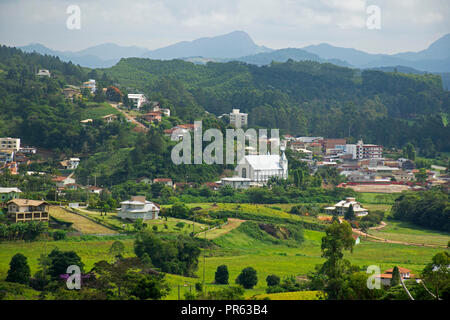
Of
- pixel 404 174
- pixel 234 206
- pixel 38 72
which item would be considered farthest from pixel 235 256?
pixel 38 72

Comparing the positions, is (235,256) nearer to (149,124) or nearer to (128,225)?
(128,225)

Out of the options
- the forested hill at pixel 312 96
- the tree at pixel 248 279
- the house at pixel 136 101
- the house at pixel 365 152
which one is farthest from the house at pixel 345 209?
the house at pixel 136 101

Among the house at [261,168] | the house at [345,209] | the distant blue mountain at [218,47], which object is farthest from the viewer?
the distant blue mountain at [218,47]

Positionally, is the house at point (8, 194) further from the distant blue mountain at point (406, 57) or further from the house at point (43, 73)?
the distant blue mountain at point (406, 57)

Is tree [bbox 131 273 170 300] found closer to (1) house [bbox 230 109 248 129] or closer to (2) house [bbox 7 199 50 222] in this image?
(2) house [bbox 7 199 50 222]

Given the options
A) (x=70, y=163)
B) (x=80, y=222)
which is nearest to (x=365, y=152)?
(x=70, y=163)
